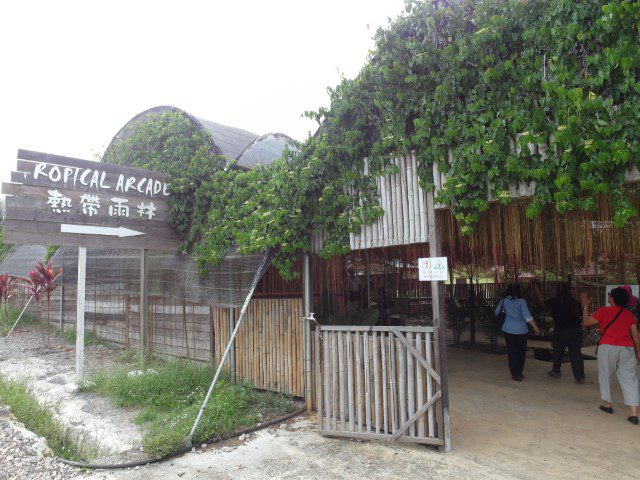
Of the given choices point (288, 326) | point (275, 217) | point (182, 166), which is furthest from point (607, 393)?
point (182, 166)

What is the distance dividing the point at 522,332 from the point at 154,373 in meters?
5.72

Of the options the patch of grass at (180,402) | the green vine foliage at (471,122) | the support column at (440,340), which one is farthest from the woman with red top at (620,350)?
the patch of grass at (180,402)

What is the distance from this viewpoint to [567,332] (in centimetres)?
667

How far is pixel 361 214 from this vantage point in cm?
498

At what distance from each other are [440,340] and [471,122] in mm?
2103

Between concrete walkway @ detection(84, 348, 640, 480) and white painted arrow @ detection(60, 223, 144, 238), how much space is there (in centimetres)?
345

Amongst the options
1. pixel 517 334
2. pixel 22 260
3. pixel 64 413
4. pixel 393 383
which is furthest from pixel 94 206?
pixel 22 260

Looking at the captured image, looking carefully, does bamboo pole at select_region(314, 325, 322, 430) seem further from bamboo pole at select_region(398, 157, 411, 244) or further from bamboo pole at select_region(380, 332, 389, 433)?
bamboo pole at select_region(398, 157, 411, 244)

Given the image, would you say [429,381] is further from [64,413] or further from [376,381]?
[64,413]

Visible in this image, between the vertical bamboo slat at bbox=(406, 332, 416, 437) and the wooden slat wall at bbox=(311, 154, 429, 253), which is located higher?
the wooden slat wall at bbox=(311, 154, 429, 253)

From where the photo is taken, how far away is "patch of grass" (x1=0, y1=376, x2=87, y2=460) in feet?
15.8

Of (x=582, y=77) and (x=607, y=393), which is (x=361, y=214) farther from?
(x=607, y=393)

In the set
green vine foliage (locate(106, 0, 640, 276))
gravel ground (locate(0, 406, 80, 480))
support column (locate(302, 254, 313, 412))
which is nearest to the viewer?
green vine foliage (locate(106, 0, 640, 276))

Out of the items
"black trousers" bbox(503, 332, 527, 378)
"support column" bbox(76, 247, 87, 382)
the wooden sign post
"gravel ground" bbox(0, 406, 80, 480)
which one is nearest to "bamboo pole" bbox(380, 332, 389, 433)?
"gravel ground" bbox(0, 406, 80, 480)
